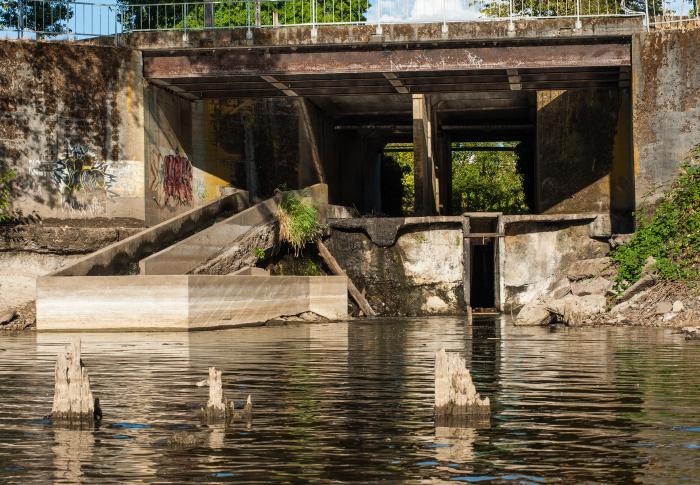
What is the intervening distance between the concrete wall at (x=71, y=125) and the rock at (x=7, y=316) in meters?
3.40

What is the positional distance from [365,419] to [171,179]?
2687cm

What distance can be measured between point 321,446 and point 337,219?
30041 mm

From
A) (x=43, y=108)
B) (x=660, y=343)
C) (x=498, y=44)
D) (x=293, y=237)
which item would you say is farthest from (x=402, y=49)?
(x=660, y=343)

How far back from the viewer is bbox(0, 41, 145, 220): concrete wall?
33500 millimetres

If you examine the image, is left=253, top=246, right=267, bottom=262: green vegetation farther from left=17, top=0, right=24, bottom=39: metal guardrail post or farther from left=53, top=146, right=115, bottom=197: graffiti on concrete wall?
left=17, top=0, right=24, bottom=39: metal guardrail post

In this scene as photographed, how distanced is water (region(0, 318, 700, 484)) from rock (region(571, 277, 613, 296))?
34.8 ft

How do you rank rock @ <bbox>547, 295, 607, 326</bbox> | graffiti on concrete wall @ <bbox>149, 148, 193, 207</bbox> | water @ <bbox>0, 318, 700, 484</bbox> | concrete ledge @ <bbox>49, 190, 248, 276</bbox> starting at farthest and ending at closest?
graffiti on concrete wall @ <bbox>149, 148, 193, 207</bbox>
concrete ledge @ <bbox>49, 190, 248, 276</bbox>
rock @ <bbox>547, 295, 607, 326</bbox>
water @ <bbox>0, 318, 700, 484</bbox>

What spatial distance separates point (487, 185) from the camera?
75000 millimetres

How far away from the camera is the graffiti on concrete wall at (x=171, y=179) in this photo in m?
35.9

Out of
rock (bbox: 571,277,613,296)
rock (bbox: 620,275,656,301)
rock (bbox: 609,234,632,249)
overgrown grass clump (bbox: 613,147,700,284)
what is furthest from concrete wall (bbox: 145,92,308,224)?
rock (bbox: 620,275,656,301)

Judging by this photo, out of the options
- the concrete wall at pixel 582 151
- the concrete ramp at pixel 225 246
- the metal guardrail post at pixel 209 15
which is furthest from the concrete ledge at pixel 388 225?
the metal guardrail post at pixel 209 15

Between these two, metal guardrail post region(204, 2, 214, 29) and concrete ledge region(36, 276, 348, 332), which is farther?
metal guardrail post region(204, 2, 214, 29)

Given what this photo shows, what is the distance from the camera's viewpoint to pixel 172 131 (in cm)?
3784

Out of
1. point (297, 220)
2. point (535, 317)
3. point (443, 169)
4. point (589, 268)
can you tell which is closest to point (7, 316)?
point (297, 220)
